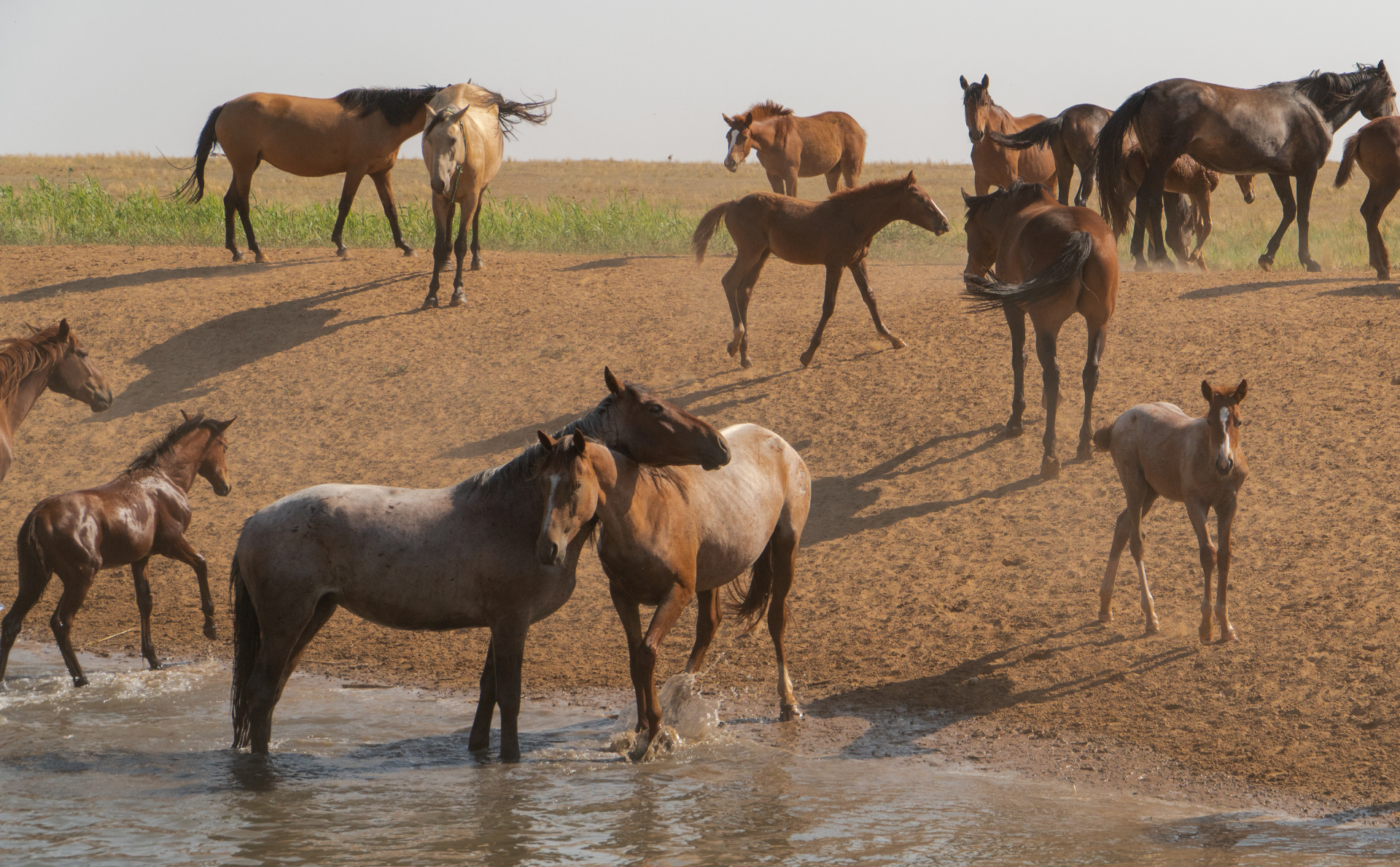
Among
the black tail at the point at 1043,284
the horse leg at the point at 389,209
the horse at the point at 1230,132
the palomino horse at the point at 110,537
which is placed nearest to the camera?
the palomino horse at the point at 110,537

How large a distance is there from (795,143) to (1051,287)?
969 centimetres

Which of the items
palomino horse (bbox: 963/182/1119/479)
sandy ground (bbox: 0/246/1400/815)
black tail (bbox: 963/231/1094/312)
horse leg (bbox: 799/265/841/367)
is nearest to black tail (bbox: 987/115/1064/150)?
sandy ground (bbox: 0/246/1400/815)

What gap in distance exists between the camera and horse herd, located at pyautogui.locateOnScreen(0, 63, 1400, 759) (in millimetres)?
5660

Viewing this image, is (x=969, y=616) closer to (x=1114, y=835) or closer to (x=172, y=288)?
(x=1114, y=835)

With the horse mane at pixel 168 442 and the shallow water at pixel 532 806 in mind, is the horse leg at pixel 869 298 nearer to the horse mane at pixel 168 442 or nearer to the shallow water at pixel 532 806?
the horse mane at pixel 168 442

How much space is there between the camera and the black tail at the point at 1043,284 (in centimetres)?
904

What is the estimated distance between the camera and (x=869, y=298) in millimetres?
12180

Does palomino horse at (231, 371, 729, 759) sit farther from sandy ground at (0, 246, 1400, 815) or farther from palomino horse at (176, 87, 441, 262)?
palomino horse at (176, 87, 441, 262)

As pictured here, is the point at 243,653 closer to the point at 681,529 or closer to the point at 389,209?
the point at 681,529

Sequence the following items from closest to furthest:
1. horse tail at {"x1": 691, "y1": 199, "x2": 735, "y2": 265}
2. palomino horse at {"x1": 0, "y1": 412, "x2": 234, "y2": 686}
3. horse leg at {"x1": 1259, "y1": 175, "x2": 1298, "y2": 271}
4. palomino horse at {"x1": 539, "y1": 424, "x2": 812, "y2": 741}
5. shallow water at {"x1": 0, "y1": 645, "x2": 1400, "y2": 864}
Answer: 1. shallow water at {"x1": 0, "y1": 645, "x2": 1400, "y2": 864}
2. palomino horse at {"x1": 539, "y1": 424, "x2": 812, "y2": 741}
3. palomino horse at {"x1": 0, "y1": 412, "x2": 234, "y2": 686}
4. horse tail at {"x1": 691, "y1": 199, "x2": 735, "y2": 265}
5. horse leg at {"x1": 1259, "y1": 175, "x2": 1298, "y2": 271}

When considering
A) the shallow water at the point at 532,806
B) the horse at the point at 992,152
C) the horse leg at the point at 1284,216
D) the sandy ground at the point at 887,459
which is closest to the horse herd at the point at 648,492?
the shallow water at the point at 532,806

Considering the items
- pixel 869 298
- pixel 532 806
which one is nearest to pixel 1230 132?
pixel 869 298

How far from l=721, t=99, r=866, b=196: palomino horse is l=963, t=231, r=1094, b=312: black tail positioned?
25.6ft

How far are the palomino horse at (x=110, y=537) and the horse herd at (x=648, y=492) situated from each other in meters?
0.01
